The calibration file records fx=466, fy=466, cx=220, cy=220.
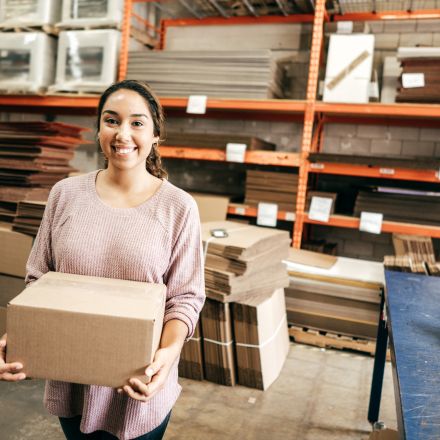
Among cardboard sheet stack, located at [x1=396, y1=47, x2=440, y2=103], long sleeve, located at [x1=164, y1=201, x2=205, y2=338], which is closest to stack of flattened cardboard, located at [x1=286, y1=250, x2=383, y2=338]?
cardboard sheet stack, located at [x1=396, y1=47, x2=440, y2=103]

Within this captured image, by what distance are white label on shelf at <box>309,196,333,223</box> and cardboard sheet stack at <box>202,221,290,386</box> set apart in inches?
33.5

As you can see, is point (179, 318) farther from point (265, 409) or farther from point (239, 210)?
point (239, 210)

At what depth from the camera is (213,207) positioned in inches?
159

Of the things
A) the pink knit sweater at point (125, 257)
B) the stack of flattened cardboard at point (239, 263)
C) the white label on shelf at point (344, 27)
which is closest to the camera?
the pink knit sweater at point (125, 257)

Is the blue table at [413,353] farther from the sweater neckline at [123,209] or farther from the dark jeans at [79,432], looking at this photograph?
the sweater neckline at [123,209]

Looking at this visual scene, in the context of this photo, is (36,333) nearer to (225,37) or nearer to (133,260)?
(133,260)

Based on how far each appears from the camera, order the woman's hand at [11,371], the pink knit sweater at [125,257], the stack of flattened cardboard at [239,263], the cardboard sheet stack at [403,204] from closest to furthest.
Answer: the woman's hand at [11,371], the pink knit sweater at [125,257], the stack of flattened cardboard at [239,263], the cardboard sheet stack at [403,204]

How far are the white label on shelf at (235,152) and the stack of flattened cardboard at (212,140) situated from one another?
6 cm

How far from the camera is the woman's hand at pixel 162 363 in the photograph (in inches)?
41.9

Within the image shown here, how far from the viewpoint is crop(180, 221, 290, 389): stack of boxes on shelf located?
2.74 m

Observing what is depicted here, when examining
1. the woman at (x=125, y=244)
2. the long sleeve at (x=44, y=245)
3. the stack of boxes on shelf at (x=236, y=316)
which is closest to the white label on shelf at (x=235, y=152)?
the stack of boxes on shelf at (x=236, y=316)

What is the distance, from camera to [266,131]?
4.70 metres

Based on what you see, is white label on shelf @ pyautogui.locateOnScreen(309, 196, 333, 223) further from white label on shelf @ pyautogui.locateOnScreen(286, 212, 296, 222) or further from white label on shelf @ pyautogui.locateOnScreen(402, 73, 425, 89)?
white label on shelf @ pyautogui.locateOnScreen(402, 73, 425, 89)

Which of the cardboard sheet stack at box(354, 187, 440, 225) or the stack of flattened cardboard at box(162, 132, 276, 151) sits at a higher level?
the stack of flattened cardboard at box(162, 132, 276, 151)
